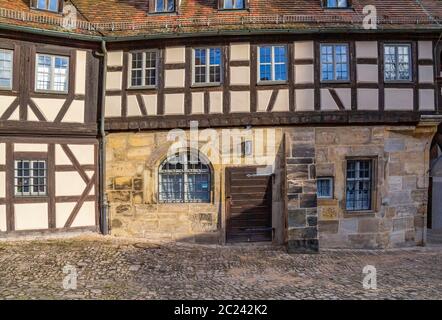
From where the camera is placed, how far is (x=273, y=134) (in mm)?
10797

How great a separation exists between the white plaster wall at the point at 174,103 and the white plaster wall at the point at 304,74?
3.51 meters

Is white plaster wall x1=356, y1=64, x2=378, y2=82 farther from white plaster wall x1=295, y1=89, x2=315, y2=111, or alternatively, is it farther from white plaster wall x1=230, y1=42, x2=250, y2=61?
white plaster wall x1=230, y1=42, x2=250, y2=61

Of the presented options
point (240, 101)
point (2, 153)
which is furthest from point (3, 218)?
point (240, 101)

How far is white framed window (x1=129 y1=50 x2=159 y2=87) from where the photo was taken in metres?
11.1

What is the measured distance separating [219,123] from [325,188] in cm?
374

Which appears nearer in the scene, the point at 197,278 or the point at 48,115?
the point at 197,278

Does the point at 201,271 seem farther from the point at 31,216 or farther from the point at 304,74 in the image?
the point at 304,74

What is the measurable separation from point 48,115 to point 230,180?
227 inches

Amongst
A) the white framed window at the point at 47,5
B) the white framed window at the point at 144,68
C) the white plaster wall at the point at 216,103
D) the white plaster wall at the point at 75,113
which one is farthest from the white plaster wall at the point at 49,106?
the white plaster wall at the point at 216,103

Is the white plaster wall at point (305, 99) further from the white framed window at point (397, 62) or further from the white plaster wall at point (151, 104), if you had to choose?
the white plaster wall at point (151, 104)

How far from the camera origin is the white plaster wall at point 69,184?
431 inches

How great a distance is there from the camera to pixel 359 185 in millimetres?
11086

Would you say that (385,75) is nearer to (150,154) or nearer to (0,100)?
(150,154)

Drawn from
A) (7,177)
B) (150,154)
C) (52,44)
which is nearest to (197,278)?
(150,154)
